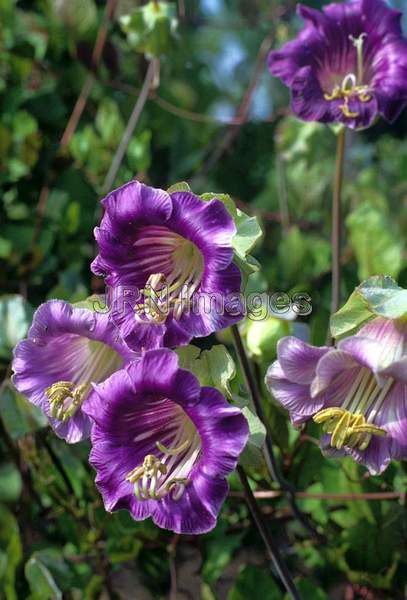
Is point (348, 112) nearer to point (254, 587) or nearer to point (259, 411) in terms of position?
point (259, 411)

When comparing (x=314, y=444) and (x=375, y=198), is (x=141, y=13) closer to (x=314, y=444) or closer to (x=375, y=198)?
(x=314, y=444)

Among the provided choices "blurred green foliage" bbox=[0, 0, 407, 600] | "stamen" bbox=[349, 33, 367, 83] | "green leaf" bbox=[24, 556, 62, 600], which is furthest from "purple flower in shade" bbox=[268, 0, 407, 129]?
"green leaf" bbox=[24, 556, 62, 600]

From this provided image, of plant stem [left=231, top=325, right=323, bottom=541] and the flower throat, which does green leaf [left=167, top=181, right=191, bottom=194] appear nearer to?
plant stem [left=231, top=325, right=323, bottom=541]

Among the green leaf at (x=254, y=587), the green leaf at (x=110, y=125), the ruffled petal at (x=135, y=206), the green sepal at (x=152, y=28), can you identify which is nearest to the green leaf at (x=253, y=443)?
the ruffled petal at (x=135, y=206)

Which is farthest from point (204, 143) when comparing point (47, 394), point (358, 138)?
point (358, 138)

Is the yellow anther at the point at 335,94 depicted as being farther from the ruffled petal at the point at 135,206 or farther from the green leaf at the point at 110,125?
the green leaf at the point at 110,125

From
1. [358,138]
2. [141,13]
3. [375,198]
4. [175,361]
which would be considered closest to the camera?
[175,361]
